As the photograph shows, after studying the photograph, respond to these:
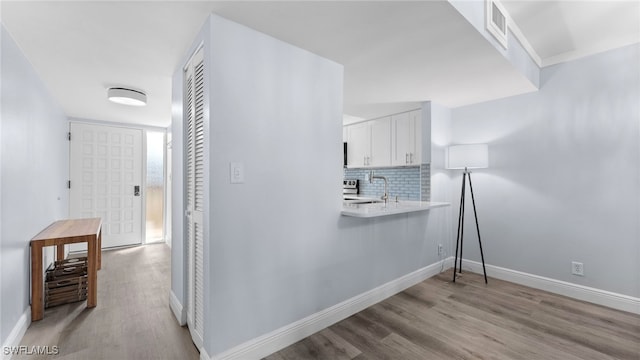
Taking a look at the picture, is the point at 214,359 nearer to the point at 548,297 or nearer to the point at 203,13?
the point at 203,13

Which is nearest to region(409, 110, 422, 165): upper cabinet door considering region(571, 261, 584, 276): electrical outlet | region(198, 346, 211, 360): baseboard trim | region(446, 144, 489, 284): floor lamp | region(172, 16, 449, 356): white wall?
region(446, 144, 489, 284): floor lamp

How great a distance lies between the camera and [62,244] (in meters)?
2.50

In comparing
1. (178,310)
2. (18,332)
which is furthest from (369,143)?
(18,332)

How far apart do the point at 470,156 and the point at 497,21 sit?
1.48 m

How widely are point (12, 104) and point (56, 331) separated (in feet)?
5.66

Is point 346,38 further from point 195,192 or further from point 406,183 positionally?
point 406,183

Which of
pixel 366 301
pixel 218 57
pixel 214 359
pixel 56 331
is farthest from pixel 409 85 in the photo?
pixel 56 331

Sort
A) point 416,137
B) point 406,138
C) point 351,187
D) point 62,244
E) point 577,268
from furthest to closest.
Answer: point 351,187, point 406,138, point 416,137, point 577,268, point 62,244

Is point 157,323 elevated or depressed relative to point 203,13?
depressed

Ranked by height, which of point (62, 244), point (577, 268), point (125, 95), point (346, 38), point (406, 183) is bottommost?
point (577, 268)

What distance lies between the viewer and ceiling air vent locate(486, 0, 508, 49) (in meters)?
1.92

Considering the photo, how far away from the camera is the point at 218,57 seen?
1676 mm

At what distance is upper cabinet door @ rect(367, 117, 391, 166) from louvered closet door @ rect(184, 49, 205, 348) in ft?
9.32

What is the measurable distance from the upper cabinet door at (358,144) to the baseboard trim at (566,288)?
212 cm
